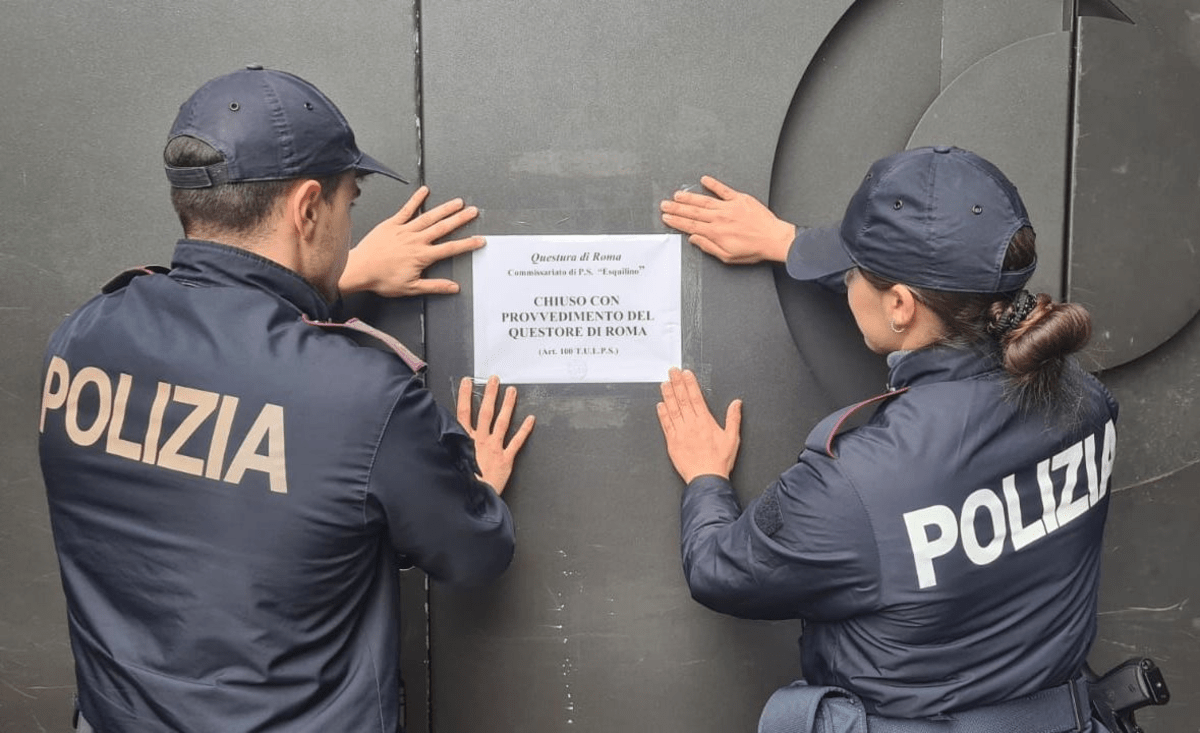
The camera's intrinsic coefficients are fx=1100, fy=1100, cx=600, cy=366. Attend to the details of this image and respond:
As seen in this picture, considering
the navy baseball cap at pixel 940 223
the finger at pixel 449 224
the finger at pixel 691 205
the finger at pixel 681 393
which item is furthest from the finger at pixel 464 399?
the navy baseball cap at pixel 940 223

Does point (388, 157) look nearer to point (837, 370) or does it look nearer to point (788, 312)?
point (788, 312)

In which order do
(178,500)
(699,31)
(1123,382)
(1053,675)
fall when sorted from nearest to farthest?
(178,500)
(1053,675)
(699,31)
(1123,382)

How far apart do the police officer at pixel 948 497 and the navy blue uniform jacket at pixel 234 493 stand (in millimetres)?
485

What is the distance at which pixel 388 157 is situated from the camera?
76.5 inches

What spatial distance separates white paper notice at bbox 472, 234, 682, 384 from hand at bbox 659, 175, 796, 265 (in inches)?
1.9

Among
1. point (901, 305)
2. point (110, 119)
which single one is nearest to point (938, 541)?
point (901, 305)

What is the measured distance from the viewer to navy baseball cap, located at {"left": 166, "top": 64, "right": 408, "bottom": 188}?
56.2 inches

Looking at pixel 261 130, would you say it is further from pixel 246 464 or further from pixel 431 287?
pixel 431 287

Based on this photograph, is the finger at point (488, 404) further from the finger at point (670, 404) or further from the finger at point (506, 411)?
the finger at point (670, 404)

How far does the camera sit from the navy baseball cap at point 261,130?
56.2 inches

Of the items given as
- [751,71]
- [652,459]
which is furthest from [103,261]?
[751,71]

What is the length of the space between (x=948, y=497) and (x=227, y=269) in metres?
0.98

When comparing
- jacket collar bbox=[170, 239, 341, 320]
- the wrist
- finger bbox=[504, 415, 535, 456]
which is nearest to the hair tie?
the wrist

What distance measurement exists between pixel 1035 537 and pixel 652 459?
73cm
